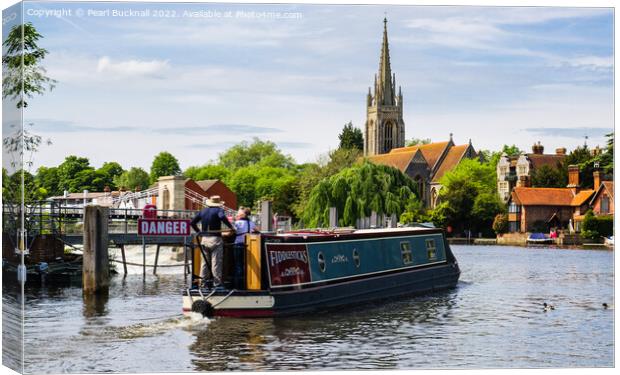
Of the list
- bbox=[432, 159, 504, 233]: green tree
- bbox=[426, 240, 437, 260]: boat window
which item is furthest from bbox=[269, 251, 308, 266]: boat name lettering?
bbox=[432, 159, 504, 233]: green tree

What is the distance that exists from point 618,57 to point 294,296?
8699mm

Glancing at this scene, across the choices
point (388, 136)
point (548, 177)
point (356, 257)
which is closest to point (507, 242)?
point (548, 177)

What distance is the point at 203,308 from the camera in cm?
1997

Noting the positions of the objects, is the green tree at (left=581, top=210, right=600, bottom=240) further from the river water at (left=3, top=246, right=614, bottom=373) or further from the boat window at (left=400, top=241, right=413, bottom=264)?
the boat window at (left=400, top=241, right=413, bottom=264)

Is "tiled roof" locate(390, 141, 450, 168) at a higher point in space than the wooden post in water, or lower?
higher

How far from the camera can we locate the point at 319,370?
15648 mm

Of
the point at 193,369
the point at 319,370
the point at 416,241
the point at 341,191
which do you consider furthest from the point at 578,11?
the point at 341,191

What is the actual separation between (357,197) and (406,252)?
2291 cm

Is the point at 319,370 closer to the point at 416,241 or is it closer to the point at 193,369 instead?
the point at 193,369

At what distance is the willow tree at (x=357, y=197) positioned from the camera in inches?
1964

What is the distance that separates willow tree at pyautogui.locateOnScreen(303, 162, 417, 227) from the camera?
49.9 metres

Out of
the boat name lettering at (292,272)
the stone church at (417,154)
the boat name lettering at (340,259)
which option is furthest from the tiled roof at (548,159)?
the stone church at (417,154)

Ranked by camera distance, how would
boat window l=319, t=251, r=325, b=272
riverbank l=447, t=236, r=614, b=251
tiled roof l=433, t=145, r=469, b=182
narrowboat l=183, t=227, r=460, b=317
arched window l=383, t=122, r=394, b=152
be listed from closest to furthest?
narrowboat l=183, t=227, r=460, b=317, boat window l=319, t=251, r=325, b=272, riverbank l=447, t=236, r=614, b=251, tiled roof l=433, t=145, r=469, b=182, arched window l=383, t=122, r=394, b=152

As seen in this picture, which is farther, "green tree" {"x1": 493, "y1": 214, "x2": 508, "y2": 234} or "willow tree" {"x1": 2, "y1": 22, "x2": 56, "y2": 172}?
"green tree" {"x1": 493, "y1": 214, "x2": 508, "y2": 234}
